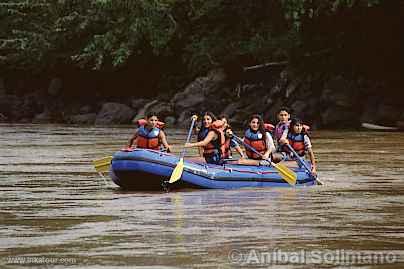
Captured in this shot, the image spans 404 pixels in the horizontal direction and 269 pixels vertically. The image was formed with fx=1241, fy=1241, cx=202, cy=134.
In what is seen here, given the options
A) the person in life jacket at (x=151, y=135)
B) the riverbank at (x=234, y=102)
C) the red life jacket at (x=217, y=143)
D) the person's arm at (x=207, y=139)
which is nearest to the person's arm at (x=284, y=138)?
the red life jacket at (x=217, y=143)

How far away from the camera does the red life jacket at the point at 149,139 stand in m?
16.8

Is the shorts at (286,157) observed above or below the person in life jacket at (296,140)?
below

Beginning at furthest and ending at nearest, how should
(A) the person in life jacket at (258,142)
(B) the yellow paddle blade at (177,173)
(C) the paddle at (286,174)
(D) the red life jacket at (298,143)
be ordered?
1. (D) the red life jacket at (298,143)
2. (A) the person in life jacket at (258,142)
3. (C) the paddle at (286,174)
4. (B) the yellow paddle blade at (177,173)

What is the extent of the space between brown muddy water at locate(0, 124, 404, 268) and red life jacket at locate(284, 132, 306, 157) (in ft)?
2.13

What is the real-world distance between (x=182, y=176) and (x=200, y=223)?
3433mm

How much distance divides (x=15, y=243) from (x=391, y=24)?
2613 cm

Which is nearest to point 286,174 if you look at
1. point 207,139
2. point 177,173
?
point 207,139

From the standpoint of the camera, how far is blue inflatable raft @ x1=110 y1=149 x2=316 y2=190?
1578cm

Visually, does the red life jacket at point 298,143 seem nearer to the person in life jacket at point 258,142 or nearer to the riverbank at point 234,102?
the person in life jacket at point 258,142

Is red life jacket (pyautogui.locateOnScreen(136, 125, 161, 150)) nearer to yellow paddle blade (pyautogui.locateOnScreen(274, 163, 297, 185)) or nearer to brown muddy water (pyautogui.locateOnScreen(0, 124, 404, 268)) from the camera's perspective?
brown muddy water (pyautogui.locateOnScreen(0, 124, 404, 268))

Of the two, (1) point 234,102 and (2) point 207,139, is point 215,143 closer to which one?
(2) point 207,139

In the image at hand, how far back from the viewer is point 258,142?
17.4 m

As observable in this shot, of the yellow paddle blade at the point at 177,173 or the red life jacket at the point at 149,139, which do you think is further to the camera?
the red life jacket at the point at 149,139

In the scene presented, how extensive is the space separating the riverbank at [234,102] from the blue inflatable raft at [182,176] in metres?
17.8
